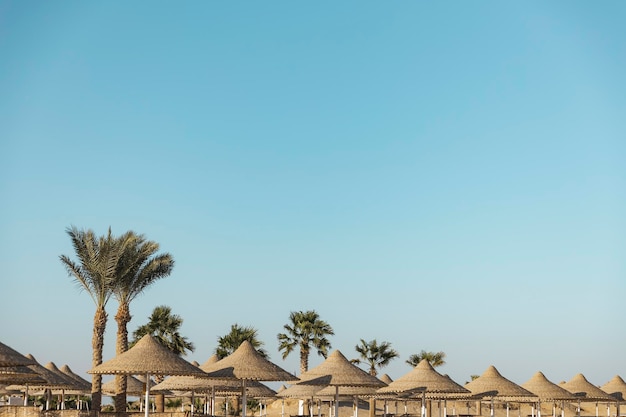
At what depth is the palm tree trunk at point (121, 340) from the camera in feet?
137

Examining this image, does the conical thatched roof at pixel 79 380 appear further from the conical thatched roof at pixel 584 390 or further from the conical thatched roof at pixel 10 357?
the conical thatched roof at pixel 584 390

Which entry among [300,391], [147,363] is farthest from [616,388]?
[147,363]

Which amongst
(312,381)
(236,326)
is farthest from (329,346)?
(312,381)

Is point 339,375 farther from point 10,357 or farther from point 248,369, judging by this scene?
point 10,357

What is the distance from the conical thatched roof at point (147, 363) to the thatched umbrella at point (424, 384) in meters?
12.9

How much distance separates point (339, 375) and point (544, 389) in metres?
18.2

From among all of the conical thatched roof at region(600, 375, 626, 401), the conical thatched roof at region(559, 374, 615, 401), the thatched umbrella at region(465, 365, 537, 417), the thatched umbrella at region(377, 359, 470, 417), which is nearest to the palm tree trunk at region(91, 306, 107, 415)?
the thatched umbrella at region(377, 359, 470, 417)

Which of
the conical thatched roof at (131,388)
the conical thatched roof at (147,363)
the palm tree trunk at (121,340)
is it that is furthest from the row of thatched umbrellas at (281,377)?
the conical thatched roof at (131,388)

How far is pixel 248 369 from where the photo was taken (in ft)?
110

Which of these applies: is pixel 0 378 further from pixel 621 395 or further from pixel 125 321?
A: pixel 621 395

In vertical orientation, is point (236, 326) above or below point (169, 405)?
above

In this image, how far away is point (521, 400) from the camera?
50219 mm

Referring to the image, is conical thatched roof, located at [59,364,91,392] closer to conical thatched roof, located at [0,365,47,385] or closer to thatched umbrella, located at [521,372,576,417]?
conical thatched roof, located at [0,365,47,385]

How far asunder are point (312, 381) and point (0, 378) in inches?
510
